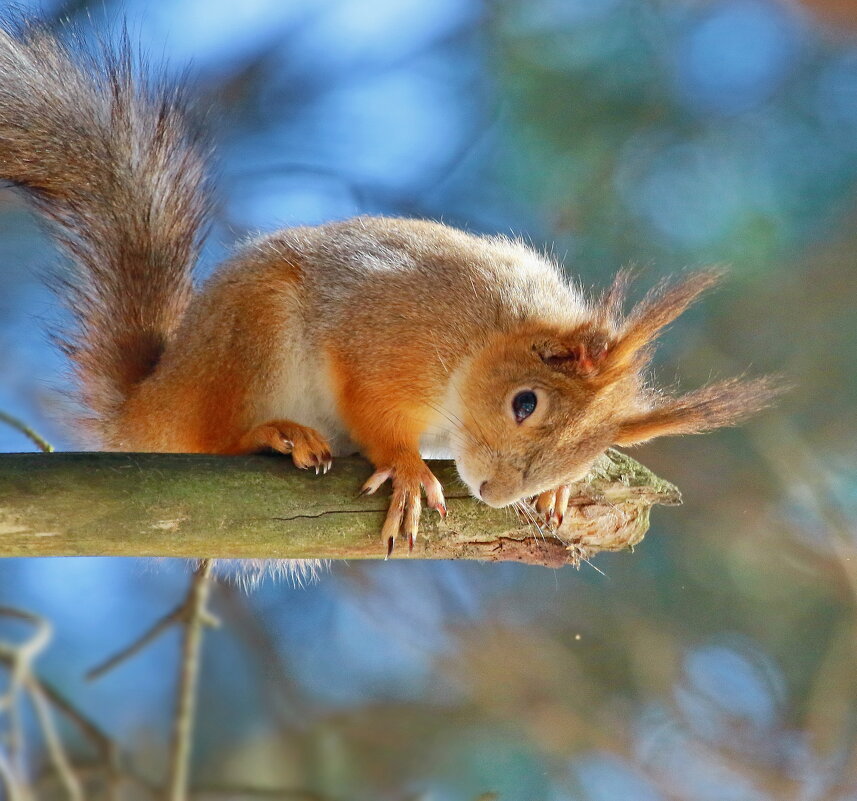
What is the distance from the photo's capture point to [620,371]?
5.29 ft

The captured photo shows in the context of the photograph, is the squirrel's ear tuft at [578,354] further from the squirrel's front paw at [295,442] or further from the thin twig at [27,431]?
the thin twig at [27,431]

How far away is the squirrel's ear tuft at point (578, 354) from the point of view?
5.24 ft

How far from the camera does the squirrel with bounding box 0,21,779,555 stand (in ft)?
5.20

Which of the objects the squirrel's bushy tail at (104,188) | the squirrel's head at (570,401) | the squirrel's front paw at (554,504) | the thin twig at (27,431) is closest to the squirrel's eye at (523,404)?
the squirrel's head at (570,401)

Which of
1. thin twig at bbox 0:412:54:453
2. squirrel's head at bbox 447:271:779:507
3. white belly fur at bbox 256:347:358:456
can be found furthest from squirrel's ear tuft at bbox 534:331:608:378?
thin twig at bbox 0:412:54:453

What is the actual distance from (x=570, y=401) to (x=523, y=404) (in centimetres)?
8

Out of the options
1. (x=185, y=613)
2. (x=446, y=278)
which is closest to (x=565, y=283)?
(x=446, y=278)

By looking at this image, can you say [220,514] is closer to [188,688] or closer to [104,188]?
[104,188]

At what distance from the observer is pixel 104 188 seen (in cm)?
193

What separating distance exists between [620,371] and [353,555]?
0.56 metres

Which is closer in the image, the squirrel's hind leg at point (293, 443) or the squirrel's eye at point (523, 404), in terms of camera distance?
the squirrel's hind leg at point (293, 443)

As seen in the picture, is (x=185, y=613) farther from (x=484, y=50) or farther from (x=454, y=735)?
(x=484, y=50)

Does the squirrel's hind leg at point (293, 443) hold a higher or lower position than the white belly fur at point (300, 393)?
lower

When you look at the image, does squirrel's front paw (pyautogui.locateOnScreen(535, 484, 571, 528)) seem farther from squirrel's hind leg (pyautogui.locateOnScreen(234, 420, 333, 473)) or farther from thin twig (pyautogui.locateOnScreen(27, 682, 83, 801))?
thin twig (pyautogui.locateOnScreen(27, 682, 83, 801))
